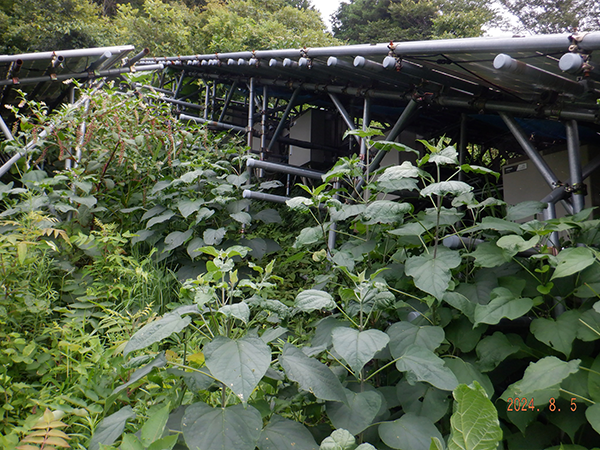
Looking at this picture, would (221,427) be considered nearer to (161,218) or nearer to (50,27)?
(161,218)

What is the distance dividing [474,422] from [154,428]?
3.03 ft

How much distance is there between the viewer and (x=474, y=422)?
72 centimetres

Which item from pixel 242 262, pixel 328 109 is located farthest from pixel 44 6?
pixel 242 262

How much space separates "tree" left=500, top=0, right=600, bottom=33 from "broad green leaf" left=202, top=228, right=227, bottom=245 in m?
14.1

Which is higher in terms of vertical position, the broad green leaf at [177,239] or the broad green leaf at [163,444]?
the broad green leaf at [163,444]

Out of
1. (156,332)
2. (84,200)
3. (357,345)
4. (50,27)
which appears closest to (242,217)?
(84,200)

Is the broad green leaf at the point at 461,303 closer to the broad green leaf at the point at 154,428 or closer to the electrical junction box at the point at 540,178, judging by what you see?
the broad green leaf at the point at 154,428

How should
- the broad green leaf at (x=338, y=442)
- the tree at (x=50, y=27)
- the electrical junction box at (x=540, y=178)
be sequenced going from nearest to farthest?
the broad green leaf at (x=338, y=442) → the electrical junction box at (x=540, y=178) → the tree at (x=50, y=27)

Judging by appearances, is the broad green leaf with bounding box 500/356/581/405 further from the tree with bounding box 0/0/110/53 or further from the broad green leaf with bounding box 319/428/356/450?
the tree with bounding box 0/0/110/53

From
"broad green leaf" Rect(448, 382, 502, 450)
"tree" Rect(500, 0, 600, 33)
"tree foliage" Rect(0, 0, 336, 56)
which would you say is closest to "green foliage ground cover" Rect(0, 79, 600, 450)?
"broad green leaf" Rect(448, 382, 502, 450)

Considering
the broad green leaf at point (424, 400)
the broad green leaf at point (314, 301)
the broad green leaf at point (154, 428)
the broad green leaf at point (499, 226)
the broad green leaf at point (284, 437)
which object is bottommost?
the broad green leaf at point (424, 400)

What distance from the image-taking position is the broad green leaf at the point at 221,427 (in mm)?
1167

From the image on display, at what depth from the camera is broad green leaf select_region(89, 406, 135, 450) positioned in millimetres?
1268

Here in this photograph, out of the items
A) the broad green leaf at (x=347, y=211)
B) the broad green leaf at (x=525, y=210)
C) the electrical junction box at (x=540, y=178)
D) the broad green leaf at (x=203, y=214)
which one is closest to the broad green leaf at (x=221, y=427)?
the broad green leaf at (x=347, y=211)
